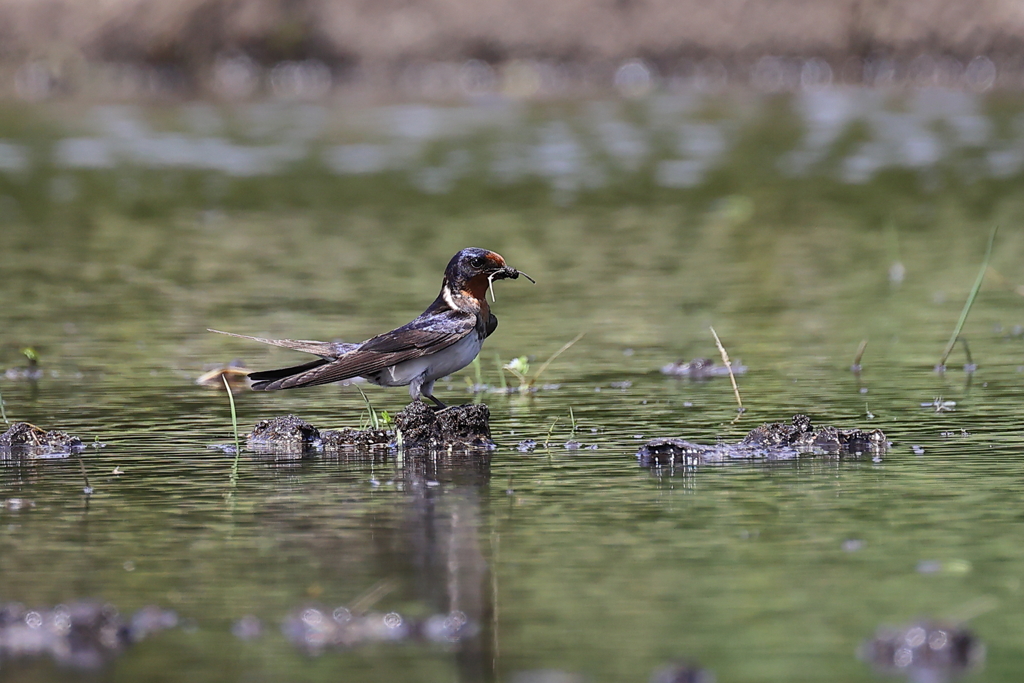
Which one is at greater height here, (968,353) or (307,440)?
(968,353)

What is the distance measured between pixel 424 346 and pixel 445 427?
0.44 m

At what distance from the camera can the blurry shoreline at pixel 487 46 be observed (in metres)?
34.2

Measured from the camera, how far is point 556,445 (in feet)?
23.2

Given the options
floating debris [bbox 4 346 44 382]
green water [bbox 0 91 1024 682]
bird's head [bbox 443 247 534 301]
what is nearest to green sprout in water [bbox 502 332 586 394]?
green water [bbox 0 91 1024 682]

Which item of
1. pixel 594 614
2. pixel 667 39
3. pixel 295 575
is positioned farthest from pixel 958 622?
pixel 667 39

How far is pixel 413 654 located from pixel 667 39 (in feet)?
106

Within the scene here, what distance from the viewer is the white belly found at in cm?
744

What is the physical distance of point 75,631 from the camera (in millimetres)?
4418

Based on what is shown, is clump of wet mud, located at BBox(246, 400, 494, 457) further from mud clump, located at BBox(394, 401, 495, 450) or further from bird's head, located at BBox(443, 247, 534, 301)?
bird's head, located at BBox(443, 247, 534, 301)

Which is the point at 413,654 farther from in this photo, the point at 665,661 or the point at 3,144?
the point at 3,144

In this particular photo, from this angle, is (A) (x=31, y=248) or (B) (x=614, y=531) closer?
(B) (x=614, y=531)

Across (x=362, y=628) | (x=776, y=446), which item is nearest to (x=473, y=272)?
(x=776, y=446)

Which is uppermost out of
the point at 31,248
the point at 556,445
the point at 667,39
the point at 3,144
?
the point at 667,39

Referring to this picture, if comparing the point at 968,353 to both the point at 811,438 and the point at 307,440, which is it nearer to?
the point at 811,438
